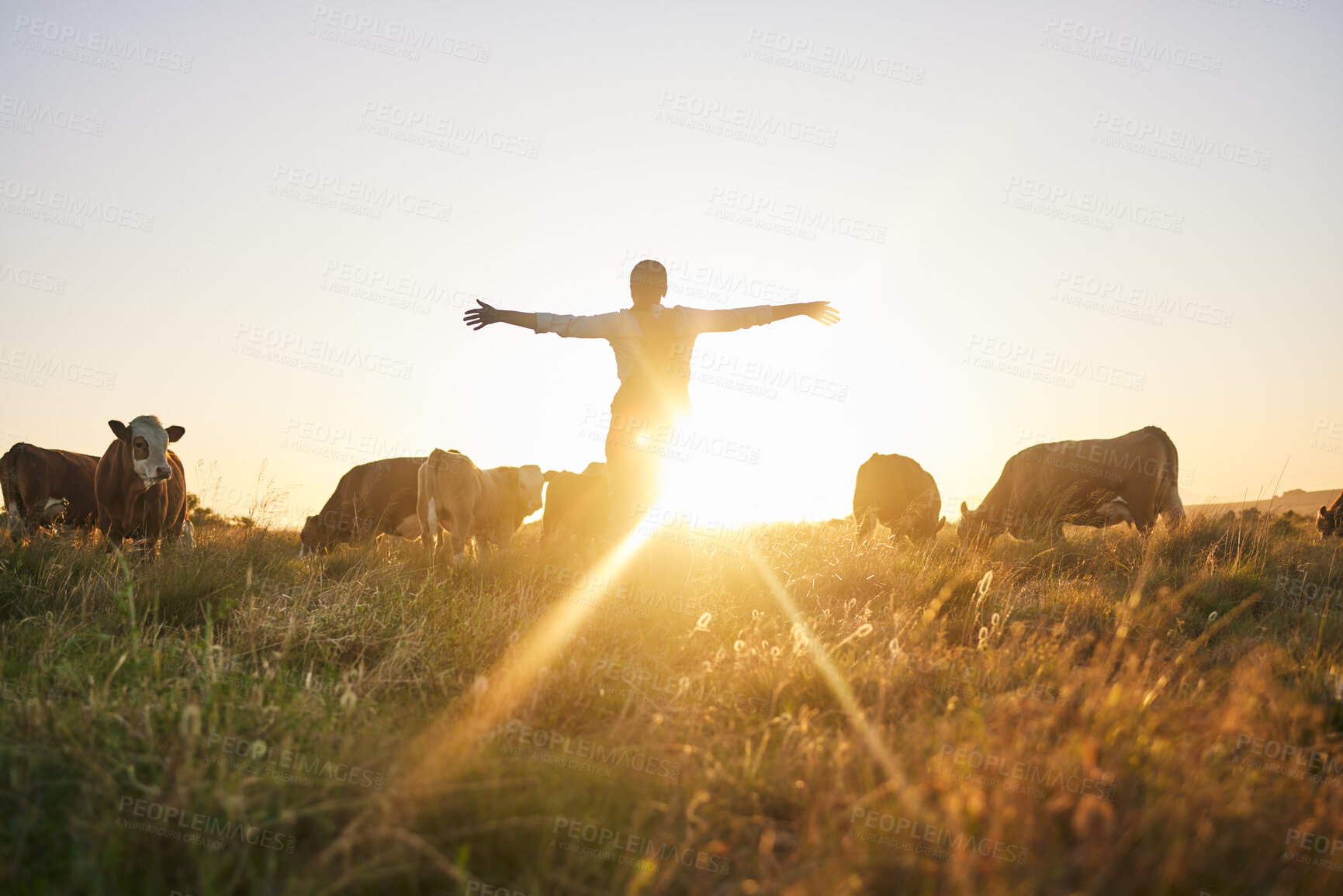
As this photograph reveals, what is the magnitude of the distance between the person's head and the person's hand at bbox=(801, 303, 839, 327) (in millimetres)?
1455

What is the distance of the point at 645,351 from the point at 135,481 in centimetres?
798

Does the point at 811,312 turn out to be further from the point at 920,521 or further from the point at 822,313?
the point at 920,521

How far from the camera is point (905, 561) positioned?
25.9 ft

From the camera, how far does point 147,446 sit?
9781mm

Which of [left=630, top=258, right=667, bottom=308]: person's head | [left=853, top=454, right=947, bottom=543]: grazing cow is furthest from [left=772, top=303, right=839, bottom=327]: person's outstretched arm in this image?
[left=853, top=454, right=947, bottom=543]: grazing cow

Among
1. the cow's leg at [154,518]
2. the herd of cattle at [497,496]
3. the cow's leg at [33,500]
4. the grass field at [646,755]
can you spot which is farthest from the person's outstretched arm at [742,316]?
the cow's leg at [33,500]

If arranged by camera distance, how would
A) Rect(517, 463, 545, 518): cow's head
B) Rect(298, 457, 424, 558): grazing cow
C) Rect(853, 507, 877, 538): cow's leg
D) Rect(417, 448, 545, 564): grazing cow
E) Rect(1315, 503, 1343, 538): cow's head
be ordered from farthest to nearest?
1. Rect(517, 463, 545, 518): cow's head
2. Rect(298, 457, 424, 558): grazing cow
3. Rect(853, 507, 877, 538): cow's leg
4. Rect(1315, 503, 1343, 538): cow's head
5. Rect(417, 448, 545, 564): grazing cow

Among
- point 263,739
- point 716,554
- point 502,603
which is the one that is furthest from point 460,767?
point 716,554

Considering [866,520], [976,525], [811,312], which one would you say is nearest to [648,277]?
[811,312]

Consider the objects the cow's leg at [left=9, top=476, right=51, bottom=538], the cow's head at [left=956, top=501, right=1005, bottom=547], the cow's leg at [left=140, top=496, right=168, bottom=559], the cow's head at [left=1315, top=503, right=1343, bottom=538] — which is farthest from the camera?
the cow's head at [left=1315, top=503, right=1343, bottom=538]

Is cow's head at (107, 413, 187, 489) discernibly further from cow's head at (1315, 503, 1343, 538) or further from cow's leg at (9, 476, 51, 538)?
cow's head at (1315, 503, 1343, 538)

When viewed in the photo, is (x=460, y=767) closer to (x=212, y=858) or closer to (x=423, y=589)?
(x=212, y=858)

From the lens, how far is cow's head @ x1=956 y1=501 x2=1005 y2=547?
40.4ft

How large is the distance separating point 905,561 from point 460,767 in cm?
641
